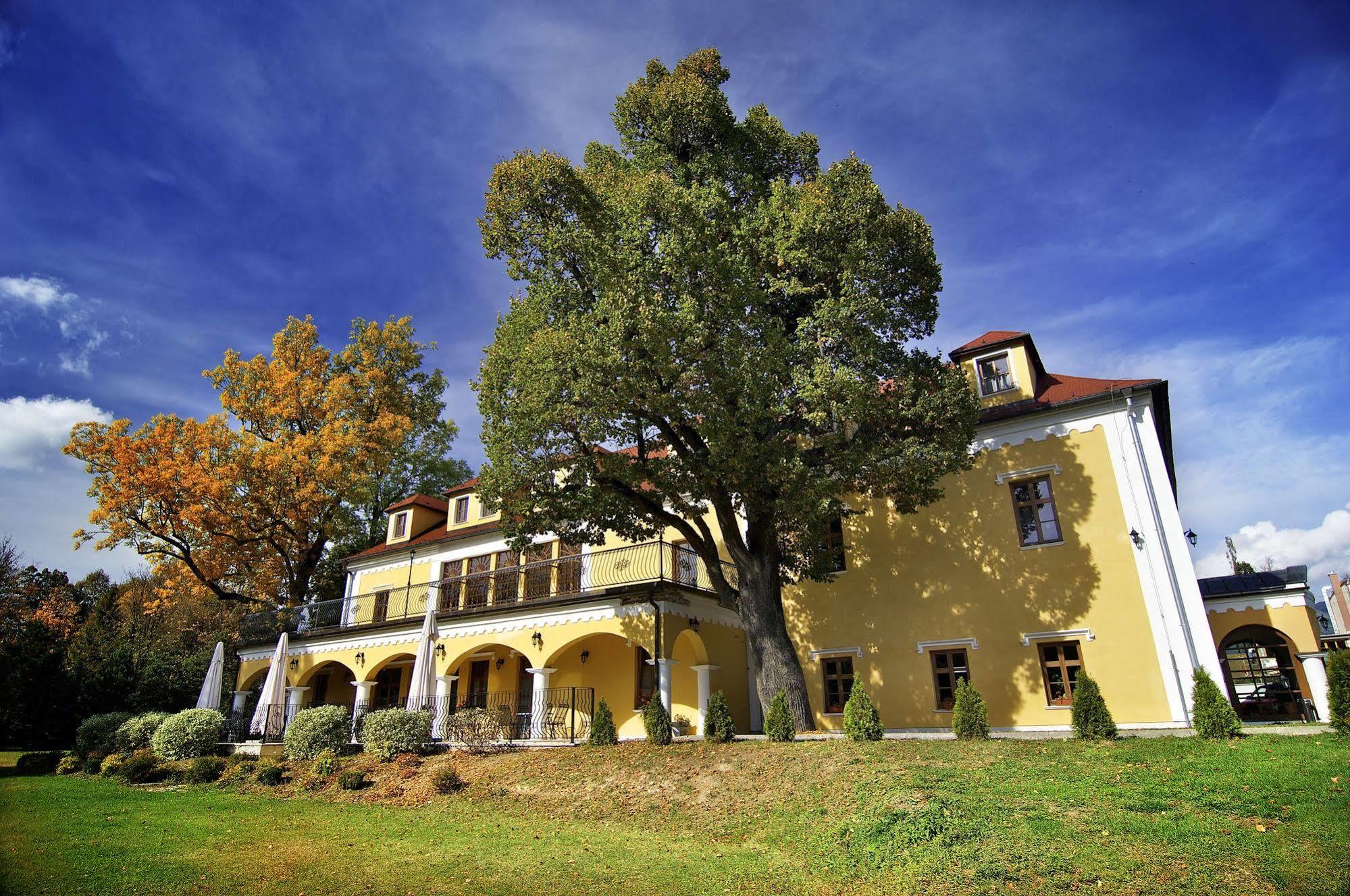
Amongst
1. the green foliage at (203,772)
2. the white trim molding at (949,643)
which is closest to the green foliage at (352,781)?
the green foliage at (203,772)

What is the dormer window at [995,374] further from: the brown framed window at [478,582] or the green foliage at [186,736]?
the green foliage at [186,736]

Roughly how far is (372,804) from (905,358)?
13720 millimetres

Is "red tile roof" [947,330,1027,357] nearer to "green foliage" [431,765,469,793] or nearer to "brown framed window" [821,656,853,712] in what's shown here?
"brown framed window" [821,656,853,712]

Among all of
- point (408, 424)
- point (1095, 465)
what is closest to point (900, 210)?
point (1095, 465)

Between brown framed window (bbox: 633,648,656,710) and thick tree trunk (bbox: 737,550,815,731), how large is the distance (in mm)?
5552

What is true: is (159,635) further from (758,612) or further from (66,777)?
(758,612)

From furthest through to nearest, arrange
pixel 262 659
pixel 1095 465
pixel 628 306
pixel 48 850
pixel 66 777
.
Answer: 1. pixel 262 659
2. pixel 66 777
3. pixel 1095 465
4. pixel 628 306
5. pixel 48 850

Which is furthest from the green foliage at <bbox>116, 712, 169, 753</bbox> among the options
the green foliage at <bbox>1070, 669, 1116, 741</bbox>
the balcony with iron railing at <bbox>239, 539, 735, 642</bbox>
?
the green foliage at <bbox>1070, 669, 1116, 741</bbox>

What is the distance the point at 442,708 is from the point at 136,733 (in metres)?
8.45

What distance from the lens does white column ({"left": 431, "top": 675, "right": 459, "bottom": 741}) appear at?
18.7 metres

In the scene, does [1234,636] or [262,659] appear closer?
[1234,636]

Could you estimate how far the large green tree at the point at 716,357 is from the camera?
42.5 feet

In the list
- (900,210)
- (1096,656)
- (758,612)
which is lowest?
(1096,656)

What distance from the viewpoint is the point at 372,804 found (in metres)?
13.0
